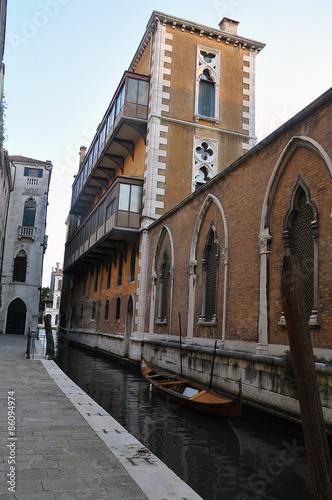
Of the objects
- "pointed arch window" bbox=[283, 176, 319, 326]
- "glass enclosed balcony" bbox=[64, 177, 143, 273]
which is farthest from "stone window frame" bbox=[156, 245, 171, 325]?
"pointed arch window" bbox=[283, 176, 319, 326]

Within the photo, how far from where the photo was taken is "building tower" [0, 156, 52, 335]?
114ft

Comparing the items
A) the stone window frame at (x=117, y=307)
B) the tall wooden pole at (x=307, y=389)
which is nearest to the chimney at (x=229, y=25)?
the stone window frame at (x=117, y=307)

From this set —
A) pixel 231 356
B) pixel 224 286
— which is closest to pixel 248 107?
pixel 224 286

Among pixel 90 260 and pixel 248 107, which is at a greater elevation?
pixel 248 107

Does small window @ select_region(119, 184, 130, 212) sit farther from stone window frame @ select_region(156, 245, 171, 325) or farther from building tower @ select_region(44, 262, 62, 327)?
building tower @ select_region(44, 262, 62, 327)

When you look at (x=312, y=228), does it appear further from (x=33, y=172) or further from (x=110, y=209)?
(x=33, y=172)

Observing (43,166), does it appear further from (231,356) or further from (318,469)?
(318,469)

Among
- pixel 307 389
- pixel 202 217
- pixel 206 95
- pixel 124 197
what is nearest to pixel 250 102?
pixel 206 95

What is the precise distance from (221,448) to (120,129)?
1716 cm

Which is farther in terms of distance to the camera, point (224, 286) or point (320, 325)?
point (224, 286)

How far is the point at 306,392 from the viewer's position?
2.07 metres

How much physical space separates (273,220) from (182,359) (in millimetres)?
6098

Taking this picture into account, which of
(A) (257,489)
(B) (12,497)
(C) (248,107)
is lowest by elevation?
(A) (257,489)

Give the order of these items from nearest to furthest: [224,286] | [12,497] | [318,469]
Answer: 1. [318,469]
2. [12,497]
3. [224,286]
